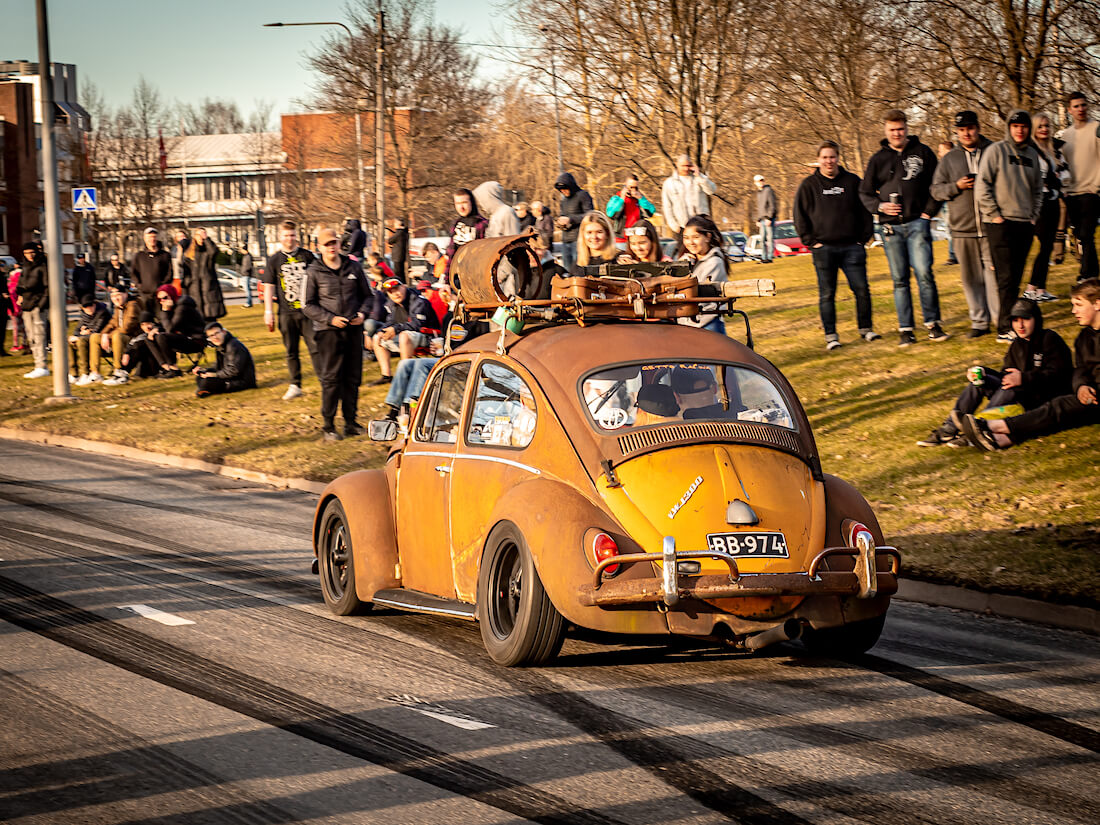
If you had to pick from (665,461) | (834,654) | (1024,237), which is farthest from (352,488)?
(1024,237)

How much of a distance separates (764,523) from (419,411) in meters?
2.85

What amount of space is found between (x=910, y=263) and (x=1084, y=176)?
8.94 feet

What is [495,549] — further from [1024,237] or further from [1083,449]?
[1024,237]

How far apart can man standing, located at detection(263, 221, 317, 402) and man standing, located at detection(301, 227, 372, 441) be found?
0.81 meters

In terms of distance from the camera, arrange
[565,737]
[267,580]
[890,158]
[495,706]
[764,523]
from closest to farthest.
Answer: [565,737]
[495,706]
[764,523]
[267,580]
[890,158]

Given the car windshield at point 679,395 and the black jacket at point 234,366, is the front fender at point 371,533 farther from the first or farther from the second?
the black jacket at point 234,366

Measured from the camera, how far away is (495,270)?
8.84 meters

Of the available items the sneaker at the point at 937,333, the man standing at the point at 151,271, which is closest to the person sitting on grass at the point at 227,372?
the man standing at the point at 151,271

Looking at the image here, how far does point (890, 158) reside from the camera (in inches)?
669

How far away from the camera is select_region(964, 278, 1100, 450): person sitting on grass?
40.0 feet

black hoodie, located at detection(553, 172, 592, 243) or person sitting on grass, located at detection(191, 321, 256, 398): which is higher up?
black hoodie, located at detection(553, 172, 592, 243)

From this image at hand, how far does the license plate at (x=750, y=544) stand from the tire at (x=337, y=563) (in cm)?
287

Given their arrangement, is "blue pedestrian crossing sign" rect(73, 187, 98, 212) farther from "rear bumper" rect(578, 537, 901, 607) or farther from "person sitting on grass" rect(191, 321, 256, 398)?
"rear bumper" rect(578, 537, 901, 607)

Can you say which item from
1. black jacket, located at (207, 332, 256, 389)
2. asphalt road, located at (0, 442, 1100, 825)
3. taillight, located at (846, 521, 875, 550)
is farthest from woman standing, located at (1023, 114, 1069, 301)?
black jacket, located at (207, 332, 256, 389)
